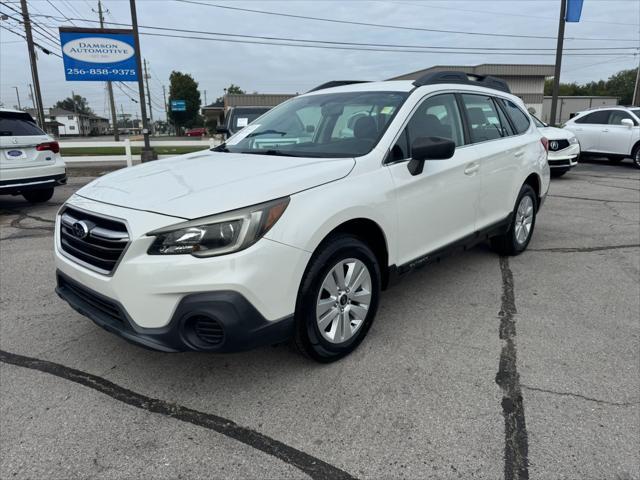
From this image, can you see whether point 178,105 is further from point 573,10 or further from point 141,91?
point 573,10

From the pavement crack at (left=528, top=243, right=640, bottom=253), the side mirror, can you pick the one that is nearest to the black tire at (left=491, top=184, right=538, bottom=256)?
the pavement crack at (left=528, top=243, right=640, bottom=253)

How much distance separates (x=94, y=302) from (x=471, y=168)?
3.07m

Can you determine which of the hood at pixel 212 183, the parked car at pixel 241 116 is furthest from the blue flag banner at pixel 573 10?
the hood at pixel 212 183

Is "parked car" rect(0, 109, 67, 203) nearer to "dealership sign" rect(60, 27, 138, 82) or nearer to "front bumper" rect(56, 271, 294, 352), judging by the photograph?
"front bumper" rect(56, 271, 294, 352)

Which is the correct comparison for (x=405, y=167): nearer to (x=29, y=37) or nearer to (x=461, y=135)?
(x=461, y=135)

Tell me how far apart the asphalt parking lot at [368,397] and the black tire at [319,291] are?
13cm

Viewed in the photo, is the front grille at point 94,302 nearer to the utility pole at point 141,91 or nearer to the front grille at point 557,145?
the front grille at point 557,145

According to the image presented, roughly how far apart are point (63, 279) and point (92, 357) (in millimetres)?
570

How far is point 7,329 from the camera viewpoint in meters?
3.65

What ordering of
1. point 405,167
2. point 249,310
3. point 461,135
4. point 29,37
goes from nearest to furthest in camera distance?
point 249,310 → point 405,167 → point 461,135 → point 29,37

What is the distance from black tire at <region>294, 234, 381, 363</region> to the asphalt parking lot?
0.13 m

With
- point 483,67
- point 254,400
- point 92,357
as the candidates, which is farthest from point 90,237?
point 483,67

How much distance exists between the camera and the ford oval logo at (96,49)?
18.3m

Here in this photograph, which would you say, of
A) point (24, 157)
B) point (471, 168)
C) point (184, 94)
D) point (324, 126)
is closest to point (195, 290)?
point (324, 126)
